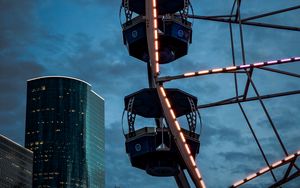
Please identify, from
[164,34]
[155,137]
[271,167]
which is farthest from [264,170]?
[164,34]

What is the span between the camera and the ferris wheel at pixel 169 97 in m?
29.9

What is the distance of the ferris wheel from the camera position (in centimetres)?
2991

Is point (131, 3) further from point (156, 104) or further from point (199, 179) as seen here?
point (199, 179)

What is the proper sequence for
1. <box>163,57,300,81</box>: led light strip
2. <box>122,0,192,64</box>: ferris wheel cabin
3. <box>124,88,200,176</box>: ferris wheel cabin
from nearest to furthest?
<box>163,57,300,81</box>: led light strip < <box>124,88,200,176</box>: ferris wheel cabin < <box>122,0,192,64</box>: ferris wheel cabin

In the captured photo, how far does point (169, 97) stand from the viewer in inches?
1350

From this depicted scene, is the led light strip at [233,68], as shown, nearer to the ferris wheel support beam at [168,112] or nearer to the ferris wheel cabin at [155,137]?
the ferris wheel support beam at [168,112]

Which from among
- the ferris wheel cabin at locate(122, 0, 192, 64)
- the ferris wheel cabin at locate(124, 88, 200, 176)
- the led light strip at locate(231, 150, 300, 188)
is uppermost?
the ferris wheel cabin at locate(122, 0, 192, 64)

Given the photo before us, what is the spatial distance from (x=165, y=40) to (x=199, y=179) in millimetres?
10144

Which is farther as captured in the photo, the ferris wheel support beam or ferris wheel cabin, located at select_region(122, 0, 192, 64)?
ferris wheel cabin, located at select_region(122, 0, 192, 64)

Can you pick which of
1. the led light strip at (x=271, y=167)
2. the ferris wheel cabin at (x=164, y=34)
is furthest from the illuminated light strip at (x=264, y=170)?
the ferris wheel cabin at (x=164, y=34)

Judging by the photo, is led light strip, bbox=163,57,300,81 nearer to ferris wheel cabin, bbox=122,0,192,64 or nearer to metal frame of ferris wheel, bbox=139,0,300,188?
metal frame of ferris wheel, bbox=139,0,300,188

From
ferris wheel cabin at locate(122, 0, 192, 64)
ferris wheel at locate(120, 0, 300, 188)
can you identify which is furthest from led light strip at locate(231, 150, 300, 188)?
ferris wheel cabin at locate(122, 0, 192, 64)

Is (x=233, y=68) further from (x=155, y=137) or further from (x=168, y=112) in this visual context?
(x=155, y=137)

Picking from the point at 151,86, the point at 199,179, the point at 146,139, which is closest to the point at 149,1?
the point at 151,86
